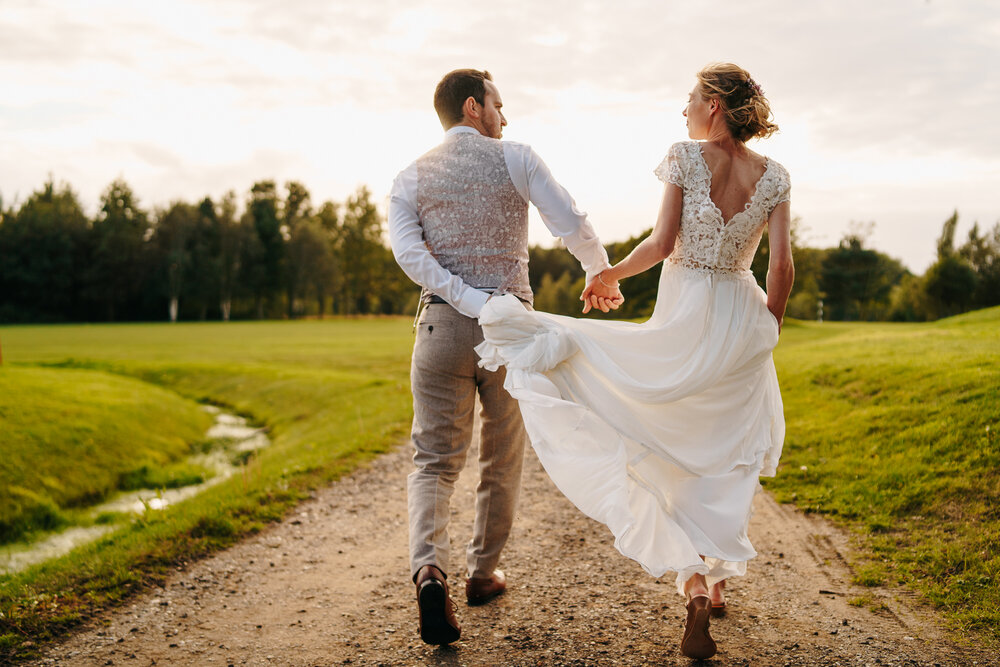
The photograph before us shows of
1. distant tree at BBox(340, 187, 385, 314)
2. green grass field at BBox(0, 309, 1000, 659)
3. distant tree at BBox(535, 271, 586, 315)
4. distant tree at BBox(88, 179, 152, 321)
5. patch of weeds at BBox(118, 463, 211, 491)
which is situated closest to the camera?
green grass field at BBox(0, 309, 1000, 659)

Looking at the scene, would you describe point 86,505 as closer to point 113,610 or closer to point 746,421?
point 113,610

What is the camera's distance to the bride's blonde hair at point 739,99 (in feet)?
12.3

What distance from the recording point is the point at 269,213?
71.3m

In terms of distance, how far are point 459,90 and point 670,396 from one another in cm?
198

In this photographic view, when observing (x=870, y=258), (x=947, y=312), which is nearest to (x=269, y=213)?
(x=870, y=258)

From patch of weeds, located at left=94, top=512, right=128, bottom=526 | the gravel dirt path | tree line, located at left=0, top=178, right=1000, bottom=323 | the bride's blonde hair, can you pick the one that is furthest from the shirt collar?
tree line, located at left=0, top=178, right=1000, bottom=323

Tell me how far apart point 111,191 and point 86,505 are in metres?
62.7

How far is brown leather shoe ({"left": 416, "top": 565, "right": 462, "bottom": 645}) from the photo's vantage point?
3500mm

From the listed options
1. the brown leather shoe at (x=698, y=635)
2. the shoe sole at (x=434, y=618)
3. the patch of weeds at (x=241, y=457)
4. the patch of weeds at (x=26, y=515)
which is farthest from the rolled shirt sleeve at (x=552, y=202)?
the patch of weeds at (x=241, y=457)

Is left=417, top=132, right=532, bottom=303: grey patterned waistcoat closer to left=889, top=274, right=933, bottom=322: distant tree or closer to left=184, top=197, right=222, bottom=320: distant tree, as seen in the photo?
left=889, top=274, right=933, bottom=322: distant tree

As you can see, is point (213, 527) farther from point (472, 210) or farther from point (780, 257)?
point (780, 257)

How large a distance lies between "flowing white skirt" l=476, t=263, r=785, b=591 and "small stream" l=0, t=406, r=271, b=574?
502 centimetres

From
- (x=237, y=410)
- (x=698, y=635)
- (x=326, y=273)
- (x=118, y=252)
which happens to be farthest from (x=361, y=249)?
(x=698, y=635)

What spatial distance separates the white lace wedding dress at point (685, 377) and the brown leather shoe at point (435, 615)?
0.85 m
